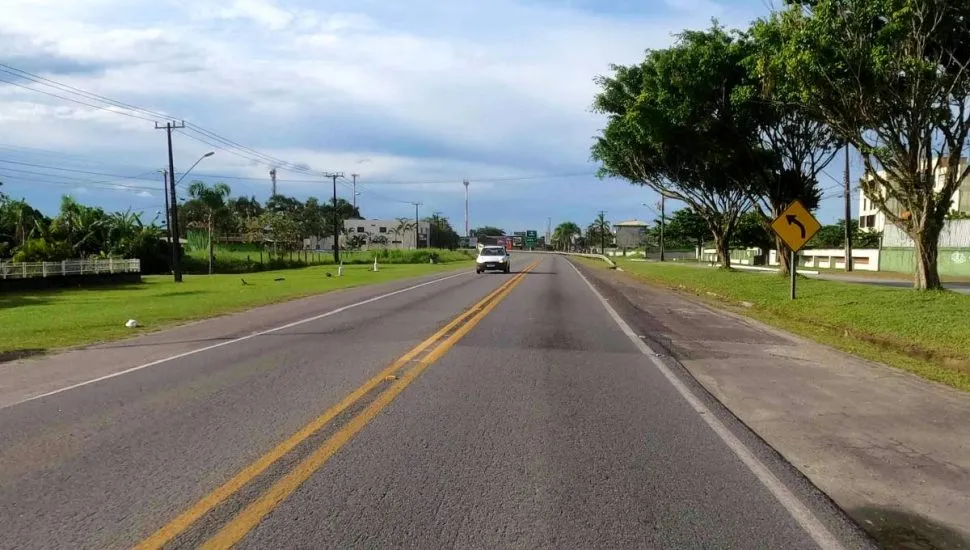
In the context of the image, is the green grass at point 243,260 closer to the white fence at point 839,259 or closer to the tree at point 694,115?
the tree at point 694,115

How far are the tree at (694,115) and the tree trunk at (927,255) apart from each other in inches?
314

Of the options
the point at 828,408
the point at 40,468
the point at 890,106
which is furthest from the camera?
the point at 890,106

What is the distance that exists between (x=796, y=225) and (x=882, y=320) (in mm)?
5708

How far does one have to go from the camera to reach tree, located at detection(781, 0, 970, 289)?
17250mm

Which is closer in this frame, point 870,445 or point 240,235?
point 870,445

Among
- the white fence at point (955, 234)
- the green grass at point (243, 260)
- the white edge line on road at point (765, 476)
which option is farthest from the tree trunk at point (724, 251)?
the green grass at point (243, 260)

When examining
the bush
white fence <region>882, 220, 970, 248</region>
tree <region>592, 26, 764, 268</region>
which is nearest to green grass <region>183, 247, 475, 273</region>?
the bush

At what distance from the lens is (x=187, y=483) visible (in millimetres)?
5094

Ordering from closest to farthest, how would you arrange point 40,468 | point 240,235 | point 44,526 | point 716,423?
point 44,526, point 40,468, point 716,423, point 240,235

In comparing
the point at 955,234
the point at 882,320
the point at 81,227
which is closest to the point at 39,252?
the point at 81,227

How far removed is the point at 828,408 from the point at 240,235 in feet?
291

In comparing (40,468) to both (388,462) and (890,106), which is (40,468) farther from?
(890,106)

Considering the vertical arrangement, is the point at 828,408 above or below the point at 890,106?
below

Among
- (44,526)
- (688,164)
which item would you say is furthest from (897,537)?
(688,164)
